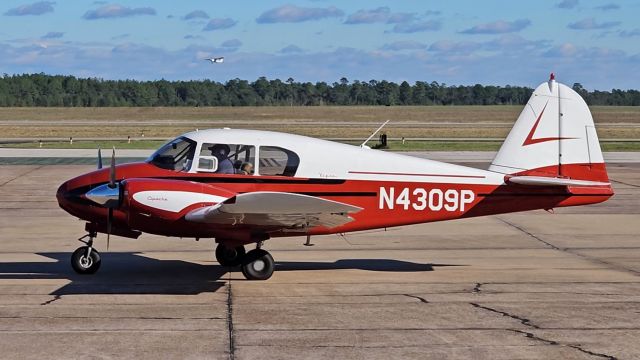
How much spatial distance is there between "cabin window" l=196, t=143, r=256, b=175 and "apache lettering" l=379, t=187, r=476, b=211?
87.3 inches

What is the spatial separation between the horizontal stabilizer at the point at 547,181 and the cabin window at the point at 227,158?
14.1ft

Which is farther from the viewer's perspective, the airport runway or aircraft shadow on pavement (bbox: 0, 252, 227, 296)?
aircraft shadow on pavement (bbox: 0, 252, 227, 296)

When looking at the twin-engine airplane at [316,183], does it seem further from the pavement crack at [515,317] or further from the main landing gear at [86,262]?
the pavement crack at [515,317]

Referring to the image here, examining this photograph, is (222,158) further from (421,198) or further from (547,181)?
(547,181)

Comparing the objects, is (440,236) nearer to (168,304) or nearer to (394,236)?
(394,236)

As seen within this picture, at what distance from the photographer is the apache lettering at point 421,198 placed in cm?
1536

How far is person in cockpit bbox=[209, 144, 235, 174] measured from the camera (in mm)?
14938

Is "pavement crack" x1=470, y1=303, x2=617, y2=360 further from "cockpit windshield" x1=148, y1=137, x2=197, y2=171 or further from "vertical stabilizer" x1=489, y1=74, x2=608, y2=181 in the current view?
"cockpit windshield" x1=148, y1=137, x2=197, y2=171

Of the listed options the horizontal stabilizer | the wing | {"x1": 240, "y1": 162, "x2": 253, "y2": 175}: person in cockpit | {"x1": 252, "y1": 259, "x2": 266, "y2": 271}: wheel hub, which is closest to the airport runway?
{"x1": 252, "y1": 259, "x2": 266, "y2": 271}: wheel hub

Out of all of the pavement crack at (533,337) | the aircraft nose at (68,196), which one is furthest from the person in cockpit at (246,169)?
the pavement crack at (533,337)

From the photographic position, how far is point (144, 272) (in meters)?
15.8

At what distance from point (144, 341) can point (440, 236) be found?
10946 millimetres

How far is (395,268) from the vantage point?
1641 cm

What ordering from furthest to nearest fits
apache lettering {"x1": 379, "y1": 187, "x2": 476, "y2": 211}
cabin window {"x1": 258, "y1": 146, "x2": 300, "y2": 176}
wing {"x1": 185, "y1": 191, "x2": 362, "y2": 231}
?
apache lettering {"x1": 379, "y1": 187, "x2": 476, "y2": 211}
cabin window {"x1": 258, "y1": 146, "x2": 300, "y2": 176}
wing {"x1": 185, "y1": 191, "x2": 362, "y2": 231}
